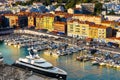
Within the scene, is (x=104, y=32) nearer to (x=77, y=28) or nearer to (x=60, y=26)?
(x=77, y=28)

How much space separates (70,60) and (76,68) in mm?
1206

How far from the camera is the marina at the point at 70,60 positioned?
1093 centimetres

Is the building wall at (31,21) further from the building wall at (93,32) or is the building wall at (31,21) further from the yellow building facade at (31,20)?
the building wall at (93,32)

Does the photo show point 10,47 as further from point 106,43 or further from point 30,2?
point 30,2

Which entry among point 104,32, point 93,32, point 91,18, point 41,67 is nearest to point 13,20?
point 91,18

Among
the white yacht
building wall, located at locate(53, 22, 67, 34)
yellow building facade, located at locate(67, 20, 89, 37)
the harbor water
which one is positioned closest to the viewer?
the white yacht

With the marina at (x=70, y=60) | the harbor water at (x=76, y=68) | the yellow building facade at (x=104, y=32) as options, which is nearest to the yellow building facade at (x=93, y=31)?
the yellow building facade at (x=104, y=32)

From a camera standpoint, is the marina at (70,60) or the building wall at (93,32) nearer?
the marina at (70,60)

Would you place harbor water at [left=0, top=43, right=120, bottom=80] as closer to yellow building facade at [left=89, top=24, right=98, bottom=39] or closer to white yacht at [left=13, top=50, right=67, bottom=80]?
white yacht at [left=13, top=50, right=67, bottom=80]

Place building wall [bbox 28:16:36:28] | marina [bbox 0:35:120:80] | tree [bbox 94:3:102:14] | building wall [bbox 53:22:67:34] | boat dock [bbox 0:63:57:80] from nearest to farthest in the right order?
boat dock [bbox 0:63:57:80]
marina [bbox 0:35:120:80]
building wall [bbox 53:22:67:34]
building wall [bbox 28:16:36:28]
tree [bbox 94:3:102:14]

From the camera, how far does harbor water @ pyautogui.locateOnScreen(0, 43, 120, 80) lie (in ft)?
35.1

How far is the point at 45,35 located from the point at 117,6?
824 centimetres

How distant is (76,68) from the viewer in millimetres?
11648

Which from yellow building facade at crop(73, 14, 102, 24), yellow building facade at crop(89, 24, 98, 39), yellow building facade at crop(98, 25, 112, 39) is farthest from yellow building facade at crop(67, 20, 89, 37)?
yellow building facade at crop(73, 14, 102, 24)
